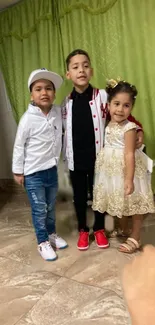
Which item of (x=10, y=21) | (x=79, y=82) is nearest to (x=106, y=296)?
(x=79, y=82)

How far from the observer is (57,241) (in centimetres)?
189

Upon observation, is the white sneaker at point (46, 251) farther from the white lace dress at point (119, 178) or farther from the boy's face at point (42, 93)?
the boy's face at point (42, 93)

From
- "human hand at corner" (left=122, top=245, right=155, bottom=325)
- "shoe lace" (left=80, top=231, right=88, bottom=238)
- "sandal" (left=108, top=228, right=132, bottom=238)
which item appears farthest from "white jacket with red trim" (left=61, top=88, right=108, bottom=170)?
"human hand at corner" (left=122, top=245, right=155, bottom=325)

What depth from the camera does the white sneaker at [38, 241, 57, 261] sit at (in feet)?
5.76

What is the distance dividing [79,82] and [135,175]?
599 mm

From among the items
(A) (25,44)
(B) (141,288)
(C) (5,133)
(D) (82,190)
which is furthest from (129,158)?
(C) (5,133)

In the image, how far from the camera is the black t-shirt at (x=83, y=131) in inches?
67.4

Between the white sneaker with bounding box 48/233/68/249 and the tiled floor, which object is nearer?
the tiled floor

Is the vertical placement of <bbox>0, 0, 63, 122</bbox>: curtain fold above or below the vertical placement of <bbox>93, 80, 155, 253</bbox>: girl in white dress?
above

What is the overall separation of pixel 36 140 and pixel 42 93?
261 millimetres

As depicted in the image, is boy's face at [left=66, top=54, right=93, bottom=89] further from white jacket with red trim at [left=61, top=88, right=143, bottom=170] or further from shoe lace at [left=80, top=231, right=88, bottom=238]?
shoe lace at [left=80, top=231, right=88, bottom=238]

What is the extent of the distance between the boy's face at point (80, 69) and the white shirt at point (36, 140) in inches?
8.5

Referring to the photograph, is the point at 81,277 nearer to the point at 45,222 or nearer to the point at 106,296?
the point at 106,296

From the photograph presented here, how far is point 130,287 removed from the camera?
59 centimetres
